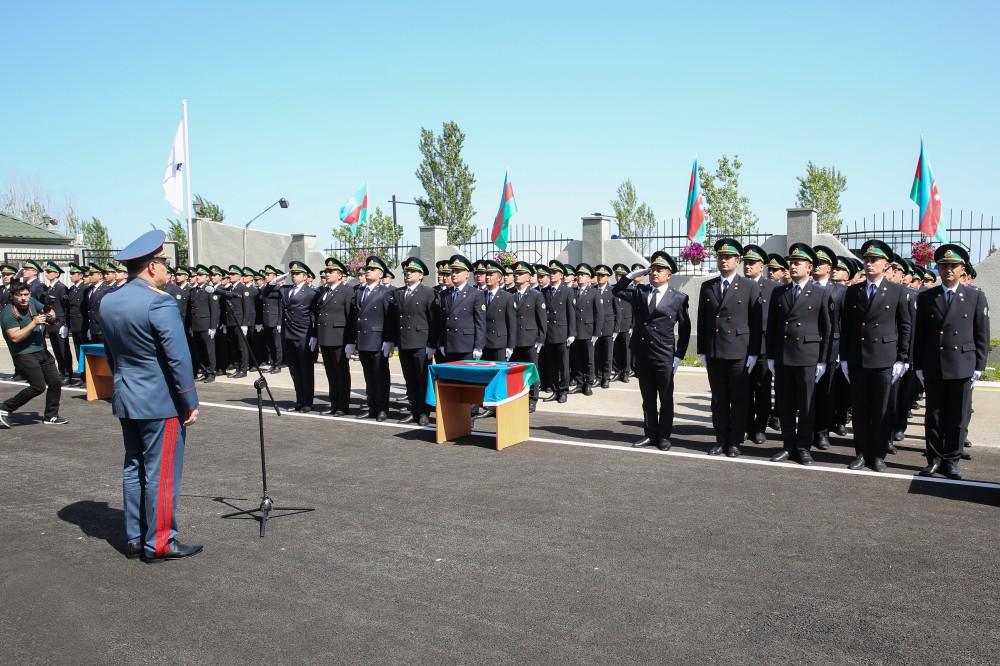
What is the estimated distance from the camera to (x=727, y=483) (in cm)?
713

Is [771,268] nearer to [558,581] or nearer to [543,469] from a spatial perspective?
[543,469]

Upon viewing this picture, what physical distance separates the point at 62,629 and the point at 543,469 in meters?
4.34

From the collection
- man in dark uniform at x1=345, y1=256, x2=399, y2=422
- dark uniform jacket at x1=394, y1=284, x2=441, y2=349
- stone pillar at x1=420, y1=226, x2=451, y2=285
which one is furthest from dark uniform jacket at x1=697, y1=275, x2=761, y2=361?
stone pillar at x1=420, y1=226, x2=451, y2=285

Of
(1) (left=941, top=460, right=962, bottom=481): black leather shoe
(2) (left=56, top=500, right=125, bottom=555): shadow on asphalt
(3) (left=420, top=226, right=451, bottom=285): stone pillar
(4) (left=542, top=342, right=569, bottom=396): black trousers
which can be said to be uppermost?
(3) (left=420, top=226, right=451, bottom=285): stone pillar

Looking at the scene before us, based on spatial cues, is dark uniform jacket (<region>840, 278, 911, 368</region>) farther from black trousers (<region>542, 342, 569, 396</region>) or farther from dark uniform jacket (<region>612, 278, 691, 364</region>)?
black trousers (<region>542, 342, 569, 396</region>)

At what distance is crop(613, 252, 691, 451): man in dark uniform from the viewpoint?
8.73m

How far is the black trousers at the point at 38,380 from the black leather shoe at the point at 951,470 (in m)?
9.90

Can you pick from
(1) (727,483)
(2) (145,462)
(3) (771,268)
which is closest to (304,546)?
(2) (145,462)

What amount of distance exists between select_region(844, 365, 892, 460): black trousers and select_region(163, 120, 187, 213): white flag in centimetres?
2257

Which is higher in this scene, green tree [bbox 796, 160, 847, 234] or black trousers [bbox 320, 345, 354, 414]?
green tree [bbox 796, 160, 847, 234]

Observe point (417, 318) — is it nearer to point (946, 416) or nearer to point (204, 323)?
point (946, 416)

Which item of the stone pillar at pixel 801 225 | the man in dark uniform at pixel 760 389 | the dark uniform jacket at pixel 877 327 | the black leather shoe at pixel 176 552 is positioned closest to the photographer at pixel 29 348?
the black leather shoe at pixel 176 552

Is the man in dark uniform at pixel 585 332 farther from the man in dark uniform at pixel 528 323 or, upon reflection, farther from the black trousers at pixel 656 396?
the black trousers at pixel 656 396

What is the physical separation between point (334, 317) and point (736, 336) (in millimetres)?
5319
